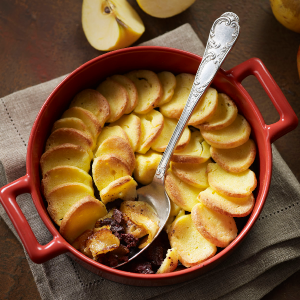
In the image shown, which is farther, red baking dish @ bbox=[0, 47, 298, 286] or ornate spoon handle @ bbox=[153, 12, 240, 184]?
ornate spoon handle @ bbox=[153, 12, 240, 184]

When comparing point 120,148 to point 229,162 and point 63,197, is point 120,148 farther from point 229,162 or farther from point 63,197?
point 229,162

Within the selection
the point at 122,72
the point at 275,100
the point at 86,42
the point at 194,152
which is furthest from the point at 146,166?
the point at 86,42

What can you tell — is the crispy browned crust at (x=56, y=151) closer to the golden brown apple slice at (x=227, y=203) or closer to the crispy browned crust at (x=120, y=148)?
the crispy browned crust at (x=120, y=148)

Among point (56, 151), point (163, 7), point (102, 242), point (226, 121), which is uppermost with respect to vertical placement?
point (163, 7)

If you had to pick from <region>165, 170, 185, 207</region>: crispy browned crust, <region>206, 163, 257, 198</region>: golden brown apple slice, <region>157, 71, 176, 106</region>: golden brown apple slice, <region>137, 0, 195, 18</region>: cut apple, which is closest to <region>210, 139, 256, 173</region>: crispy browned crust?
<region>206, 163, 257, 198</region>: golden brown apple slice

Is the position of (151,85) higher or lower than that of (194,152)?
higher

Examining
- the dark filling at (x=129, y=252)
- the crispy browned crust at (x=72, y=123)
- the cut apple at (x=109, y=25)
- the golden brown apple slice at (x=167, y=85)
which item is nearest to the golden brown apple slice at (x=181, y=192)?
the dark filling at (x=129, y=252)

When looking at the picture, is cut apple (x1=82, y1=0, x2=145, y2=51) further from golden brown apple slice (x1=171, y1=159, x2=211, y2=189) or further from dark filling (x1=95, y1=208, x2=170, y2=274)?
dark filling (x1=95, y1=208, x2=170, y2=274)

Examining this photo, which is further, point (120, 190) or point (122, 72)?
point (122, 72)
